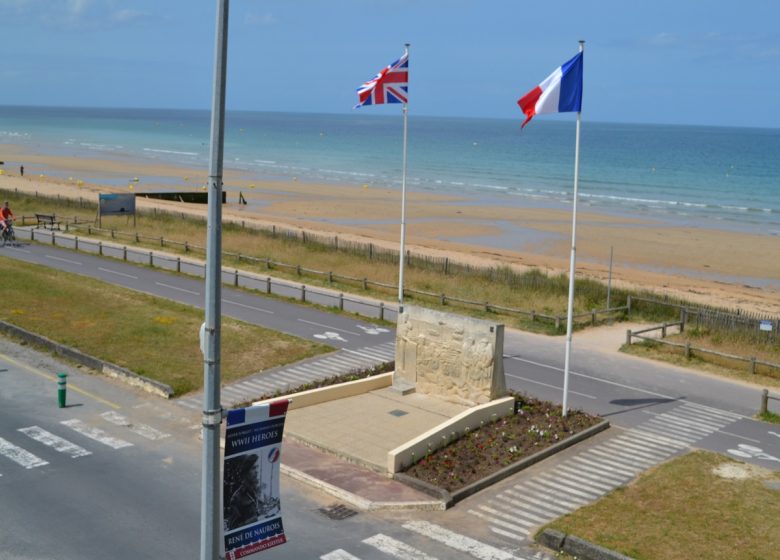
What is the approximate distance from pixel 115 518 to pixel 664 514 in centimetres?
947

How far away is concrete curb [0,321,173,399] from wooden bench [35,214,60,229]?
25.1 meters

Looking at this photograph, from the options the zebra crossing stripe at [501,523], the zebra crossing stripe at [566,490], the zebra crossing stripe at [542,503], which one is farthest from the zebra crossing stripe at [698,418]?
the zebra crossing stripe at [501,523]

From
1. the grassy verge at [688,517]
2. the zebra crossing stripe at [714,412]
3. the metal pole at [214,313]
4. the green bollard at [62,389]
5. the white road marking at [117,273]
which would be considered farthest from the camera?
the white road marking at [117,273]

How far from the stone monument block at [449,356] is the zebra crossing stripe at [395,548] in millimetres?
6758

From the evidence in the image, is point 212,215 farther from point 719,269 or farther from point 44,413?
point 719,269

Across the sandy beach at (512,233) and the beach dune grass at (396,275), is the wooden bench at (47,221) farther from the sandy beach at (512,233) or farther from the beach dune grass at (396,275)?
the sandy beach at (512,233)

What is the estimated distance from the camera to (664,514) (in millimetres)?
15281

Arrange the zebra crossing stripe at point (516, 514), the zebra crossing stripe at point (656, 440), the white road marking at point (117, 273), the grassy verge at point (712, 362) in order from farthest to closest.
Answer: the white road marking at point (117, 273)
the grassy verge at point (712, 362)
the zebra crossing stripe at point (656, 440)
the zebra crossing stripe at point (516, 514)

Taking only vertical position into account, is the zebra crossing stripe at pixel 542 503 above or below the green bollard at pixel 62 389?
below

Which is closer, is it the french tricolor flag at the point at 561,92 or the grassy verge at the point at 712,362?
the french tricolor flag at the point at 561,92

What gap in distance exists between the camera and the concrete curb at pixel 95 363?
21.6m

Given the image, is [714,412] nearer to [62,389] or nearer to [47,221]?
[62,389]

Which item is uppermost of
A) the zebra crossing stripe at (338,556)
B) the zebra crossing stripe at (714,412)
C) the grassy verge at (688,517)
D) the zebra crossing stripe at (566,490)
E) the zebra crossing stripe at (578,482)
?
the zebra crossing stripe at (714,412)

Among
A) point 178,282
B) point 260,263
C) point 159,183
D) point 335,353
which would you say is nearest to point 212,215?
point 335,353
